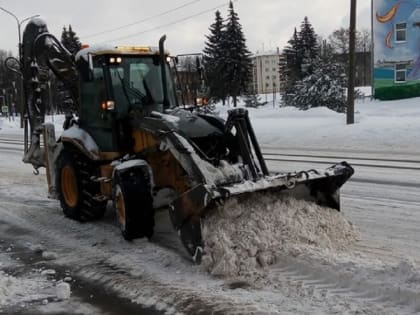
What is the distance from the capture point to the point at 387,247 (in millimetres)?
6191

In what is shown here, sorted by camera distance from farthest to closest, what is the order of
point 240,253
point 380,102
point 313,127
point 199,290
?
point 380,102
point 313,127
point 240,253
point 199,290

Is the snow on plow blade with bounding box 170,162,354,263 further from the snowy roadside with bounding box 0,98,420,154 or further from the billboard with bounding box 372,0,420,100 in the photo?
the billboard with bounding box 372,0,420,100

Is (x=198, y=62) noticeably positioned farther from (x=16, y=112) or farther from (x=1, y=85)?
(x=16, y=112)

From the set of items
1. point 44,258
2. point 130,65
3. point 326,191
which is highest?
point 130,65

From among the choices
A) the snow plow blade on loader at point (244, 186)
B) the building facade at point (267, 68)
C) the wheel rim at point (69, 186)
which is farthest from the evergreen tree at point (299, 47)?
the building facade at point (267, 68)

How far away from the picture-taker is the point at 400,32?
4303 cm

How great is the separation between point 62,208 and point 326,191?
4.25 meters

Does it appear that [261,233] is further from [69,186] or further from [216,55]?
[216,55]

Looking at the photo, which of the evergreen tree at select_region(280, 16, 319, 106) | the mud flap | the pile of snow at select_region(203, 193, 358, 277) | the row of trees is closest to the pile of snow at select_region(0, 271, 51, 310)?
the mud flap

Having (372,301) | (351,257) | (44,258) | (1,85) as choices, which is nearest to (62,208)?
(44,258)

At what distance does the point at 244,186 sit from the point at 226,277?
0.94 meters

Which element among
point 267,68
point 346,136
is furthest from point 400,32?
point 267,68

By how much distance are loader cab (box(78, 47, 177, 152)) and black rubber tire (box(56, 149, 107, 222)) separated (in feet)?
1.66

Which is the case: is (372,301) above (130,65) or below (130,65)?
below
